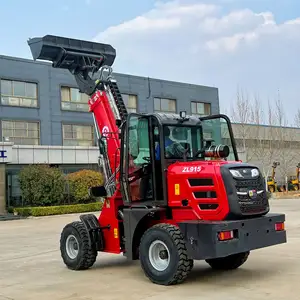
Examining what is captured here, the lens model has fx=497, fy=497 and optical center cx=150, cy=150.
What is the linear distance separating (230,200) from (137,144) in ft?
6.36

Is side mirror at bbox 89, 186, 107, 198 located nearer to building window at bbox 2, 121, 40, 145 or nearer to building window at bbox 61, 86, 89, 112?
building window at bbox 2, 121, 40, 145

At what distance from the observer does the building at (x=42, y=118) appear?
32.6 meters

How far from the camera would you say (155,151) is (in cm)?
831

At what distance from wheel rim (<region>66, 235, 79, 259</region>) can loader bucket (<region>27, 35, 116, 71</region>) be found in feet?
11.7

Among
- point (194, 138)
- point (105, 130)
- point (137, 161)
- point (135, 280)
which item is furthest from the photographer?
point (105, 130)

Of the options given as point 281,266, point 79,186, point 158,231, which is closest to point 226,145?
point 158,231

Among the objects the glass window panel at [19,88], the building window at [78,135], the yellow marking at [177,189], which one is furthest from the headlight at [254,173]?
the building window at [78,135]

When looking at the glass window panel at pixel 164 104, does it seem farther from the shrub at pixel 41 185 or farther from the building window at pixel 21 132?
the shrub at pixel 41 185

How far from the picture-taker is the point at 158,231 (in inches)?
309

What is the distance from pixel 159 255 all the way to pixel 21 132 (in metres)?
29.6

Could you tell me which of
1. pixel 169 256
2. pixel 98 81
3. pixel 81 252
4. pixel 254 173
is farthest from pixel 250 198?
pixel 98 81

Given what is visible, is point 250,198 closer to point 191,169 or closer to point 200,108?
point 191,169

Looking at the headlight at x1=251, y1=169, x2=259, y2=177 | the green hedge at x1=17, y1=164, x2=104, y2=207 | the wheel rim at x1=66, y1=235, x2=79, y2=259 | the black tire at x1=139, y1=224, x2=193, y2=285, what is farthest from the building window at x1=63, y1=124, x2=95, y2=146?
the headlight at x1=251, y1=169, x2=259, y2=177

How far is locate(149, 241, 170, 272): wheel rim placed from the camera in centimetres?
786
